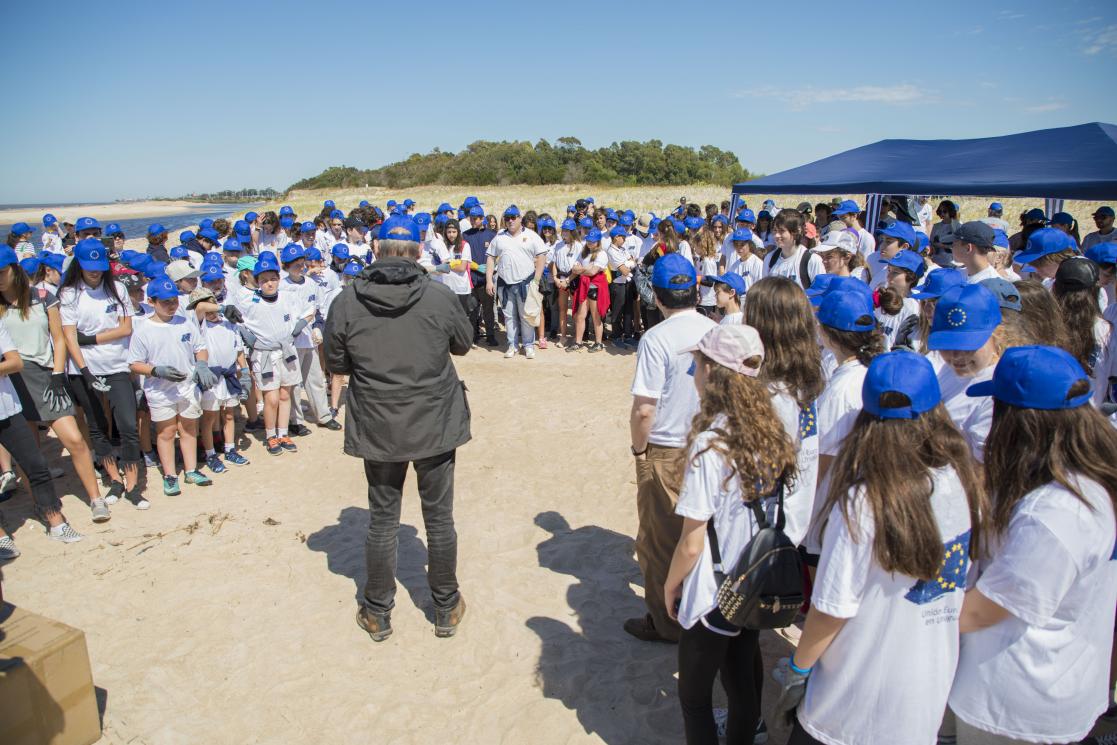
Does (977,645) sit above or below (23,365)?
below

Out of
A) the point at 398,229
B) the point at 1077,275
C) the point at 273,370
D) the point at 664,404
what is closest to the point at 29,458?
the point at 273,370

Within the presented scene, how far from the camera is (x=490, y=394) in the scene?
8398 millimetres

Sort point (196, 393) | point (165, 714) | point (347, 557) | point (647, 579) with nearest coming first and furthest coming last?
point (165, 714)
point (647, 579)
point (347, 557)
point (196, 393)

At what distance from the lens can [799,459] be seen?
2.59 meters

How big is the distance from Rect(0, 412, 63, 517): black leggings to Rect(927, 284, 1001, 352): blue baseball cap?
583 centimetres

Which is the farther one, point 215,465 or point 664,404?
point 215,465

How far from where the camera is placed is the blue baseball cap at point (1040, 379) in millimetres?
1941

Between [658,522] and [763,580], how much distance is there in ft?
3.96

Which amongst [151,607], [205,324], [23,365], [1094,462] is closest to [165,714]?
[151,607]

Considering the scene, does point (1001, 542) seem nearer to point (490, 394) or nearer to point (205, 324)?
point (205, 324)

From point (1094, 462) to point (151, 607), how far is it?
16.2ft

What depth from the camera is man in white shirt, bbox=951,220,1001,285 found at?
473 centimetres

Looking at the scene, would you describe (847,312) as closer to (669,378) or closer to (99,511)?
(669,378)

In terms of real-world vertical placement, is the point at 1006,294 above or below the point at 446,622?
above
